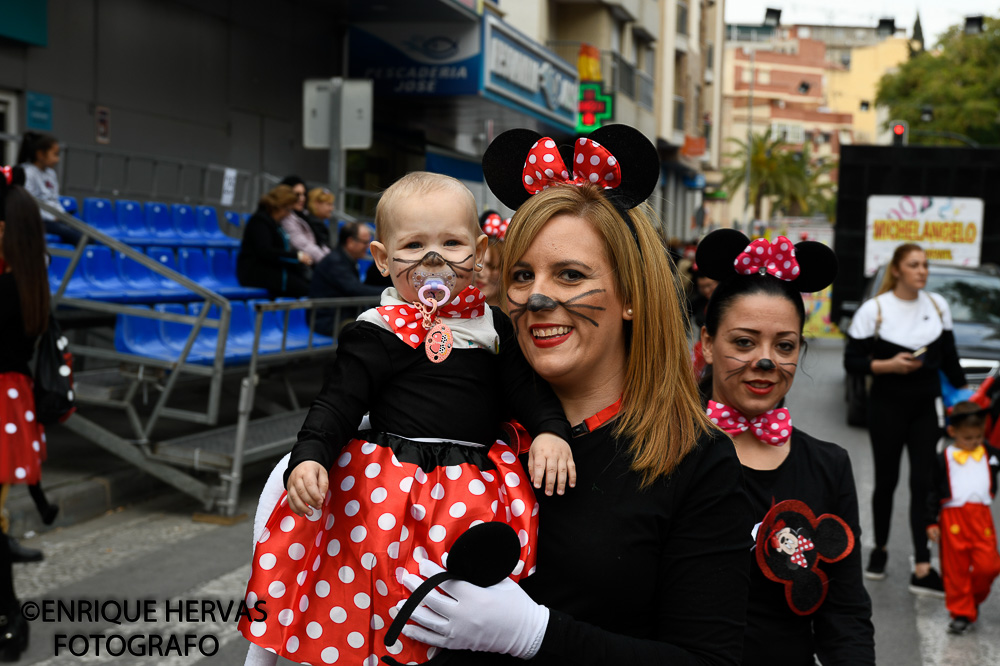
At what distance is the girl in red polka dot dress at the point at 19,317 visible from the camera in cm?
512

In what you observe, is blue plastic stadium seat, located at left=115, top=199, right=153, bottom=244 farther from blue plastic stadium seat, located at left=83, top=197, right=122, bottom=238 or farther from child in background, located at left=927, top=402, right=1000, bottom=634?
child in background, located at left=927, top=402, right=1000, bottom=634

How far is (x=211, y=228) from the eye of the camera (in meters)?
12.4

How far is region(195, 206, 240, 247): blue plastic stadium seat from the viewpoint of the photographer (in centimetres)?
1199

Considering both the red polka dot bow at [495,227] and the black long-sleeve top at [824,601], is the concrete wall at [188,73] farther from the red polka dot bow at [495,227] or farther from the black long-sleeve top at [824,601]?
the black long-sleeve top at [824,601]

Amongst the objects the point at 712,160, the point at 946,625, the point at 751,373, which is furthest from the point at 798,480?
the point at 712,160

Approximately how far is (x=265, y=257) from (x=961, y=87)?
124 ft

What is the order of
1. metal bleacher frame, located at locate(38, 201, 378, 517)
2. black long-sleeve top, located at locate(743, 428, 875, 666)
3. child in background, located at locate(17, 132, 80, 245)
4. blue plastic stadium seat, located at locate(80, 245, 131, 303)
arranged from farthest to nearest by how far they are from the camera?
blue plastic stadium seat, located at locate(80, 245, 131, 303), child in background, located at locate(17, 132, 80, 245), metal bleacher frame, located at locate(38, 201, 378, 517), black long-sleeve top, located at locate(743, 428, 875, 666)

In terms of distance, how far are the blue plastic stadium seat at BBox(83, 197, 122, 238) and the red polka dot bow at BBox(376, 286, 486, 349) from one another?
899 cm

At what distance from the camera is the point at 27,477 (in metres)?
5.46

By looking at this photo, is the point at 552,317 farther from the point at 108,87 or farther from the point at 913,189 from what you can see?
the point at 913,189

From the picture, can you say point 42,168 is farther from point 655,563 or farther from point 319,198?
point 655,563

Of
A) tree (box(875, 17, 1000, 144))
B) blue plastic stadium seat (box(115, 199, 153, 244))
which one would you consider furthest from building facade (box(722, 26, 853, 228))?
blue plastic stadium seat (box(115, 199, 153, 244))

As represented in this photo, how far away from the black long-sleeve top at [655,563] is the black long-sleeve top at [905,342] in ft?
17.3

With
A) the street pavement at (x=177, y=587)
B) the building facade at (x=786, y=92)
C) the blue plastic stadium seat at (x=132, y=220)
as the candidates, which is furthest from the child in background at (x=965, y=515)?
the building facade at (x=786, y=92)
